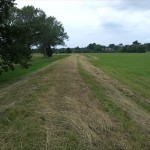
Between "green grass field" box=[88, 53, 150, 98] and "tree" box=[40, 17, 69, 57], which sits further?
"tree" box=[40, 17, 69, 57]

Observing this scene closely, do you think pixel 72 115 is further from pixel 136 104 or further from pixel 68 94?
pixel 136 104

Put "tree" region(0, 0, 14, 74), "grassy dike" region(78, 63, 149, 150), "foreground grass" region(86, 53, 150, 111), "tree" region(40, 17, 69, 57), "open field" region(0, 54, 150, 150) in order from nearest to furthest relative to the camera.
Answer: "open field" region(0, 54, 150, 150) → "grassy dike" region(78, 63, 149, 150) → "foreground grass" region(86, 53, 150, 111) → "tree" region(0, 0, 14, 74) → "tree" region(40, 17, 69, 57)

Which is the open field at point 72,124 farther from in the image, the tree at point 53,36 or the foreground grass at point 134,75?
the tree at point 53,36

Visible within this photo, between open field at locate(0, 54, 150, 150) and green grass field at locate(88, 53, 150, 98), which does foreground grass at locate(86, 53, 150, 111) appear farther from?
open field at locate(0, 54, 150, 150)

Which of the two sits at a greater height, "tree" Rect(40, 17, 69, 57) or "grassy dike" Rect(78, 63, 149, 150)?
"grassy dike" Rect(78, 63, 149, 150)

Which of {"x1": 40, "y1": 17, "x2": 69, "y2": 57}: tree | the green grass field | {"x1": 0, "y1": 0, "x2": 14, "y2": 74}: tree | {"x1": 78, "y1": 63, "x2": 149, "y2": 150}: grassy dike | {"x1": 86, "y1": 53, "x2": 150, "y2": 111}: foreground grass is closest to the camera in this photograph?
{"x1": 78, "y1": 63, "x2": 149, "y2": 150}: grassy dike

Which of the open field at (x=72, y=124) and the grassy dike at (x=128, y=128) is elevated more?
the open field at (x=72, y=124)

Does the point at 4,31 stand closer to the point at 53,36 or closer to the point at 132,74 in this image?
the point at 132,74

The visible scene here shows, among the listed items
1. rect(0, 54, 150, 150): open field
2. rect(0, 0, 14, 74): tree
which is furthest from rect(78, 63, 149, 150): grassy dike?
rect(0, 0, 14, 74): tree

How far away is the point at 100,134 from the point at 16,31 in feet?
61.3

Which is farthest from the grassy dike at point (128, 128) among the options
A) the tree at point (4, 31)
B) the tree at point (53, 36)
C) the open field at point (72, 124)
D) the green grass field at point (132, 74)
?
the tree at point (53, 36)

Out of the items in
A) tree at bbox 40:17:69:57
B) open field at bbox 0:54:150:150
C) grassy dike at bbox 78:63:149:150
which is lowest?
tree at bbox 40:17:69:57

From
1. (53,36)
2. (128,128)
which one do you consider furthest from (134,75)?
(53,36)

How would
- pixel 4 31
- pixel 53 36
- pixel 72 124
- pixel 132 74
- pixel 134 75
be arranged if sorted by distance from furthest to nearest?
1. pixel 53 36
2. pixel 132 74
3. pixel 134 75
4. pixel 4 31
5. pixel 72 124
